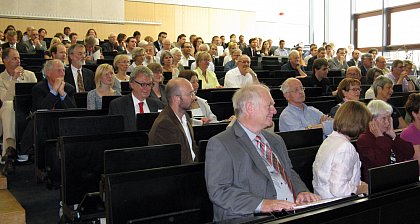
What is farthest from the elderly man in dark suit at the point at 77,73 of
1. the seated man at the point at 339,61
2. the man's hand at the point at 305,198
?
the seated man at the point at 339,61

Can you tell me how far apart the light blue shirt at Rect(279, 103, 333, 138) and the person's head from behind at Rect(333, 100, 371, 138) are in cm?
136

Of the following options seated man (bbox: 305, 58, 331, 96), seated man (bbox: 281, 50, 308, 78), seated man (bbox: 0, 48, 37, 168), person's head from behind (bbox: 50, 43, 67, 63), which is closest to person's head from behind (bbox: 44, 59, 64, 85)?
seated man (bbox: 0, 48, 37, 168)

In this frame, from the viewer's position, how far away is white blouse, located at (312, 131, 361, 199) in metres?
2.83

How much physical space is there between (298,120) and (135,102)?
1555mm

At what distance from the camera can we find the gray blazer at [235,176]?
91.7 inches

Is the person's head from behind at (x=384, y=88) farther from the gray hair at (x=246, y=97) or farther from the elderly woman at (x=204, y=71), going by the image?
the gray hair at (x=246, y=97)

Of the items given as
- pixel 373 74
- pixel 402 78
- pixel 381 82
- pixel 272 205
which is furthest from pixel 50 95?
pixel 402 78

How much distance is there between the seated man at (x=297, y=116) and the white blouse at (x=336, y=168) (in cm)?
146

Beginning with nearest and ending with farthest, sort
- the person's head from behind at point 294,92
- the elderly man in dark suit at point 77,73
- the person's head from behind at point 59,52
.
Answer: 1. the person's head from behind at point 294,92
2. the elderly man in dark suit at point 77,73
3. the person's head from behind at point 59,52

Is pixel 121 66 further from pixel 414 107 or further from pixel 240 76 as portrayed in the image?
pixel 414 107

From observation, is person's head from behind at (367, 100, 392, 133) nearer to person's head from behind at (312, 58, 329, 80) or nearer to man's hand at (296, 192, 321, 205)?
man's hand at (296, 192, 321, 205)

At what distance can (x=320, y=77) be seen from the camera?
7.29m

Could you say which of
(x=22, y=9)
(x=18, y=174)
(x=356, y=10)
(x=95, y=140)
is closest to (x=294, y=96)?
(x=95, y=140)

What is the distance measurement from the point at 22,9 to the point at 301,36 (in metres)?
10.0
